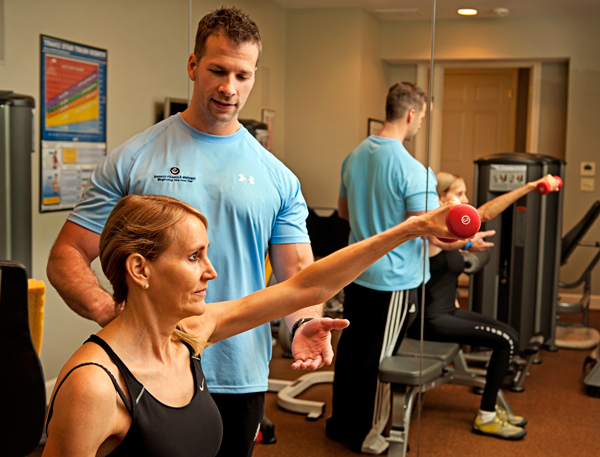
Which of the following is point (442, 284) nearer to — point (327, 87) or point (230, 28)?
point (327, 87)

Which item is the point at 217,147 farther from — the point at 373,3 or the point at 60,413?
the point at 373,3

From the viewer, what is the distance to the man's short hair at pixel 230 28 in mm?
1210

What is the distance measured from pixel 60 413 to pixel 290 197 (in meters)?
0.69

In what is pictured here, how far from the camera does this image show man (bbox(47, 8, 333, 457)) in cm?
122

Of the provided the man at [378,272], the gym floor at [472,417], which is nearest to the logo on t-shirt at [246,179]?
the man at [378,272]

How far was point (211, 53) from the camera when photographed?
122 cm

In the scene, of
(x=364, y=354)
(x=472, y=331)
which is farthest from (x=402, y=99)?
(x=472, y=331)

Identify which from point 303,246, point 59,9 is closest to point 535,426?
point 303,246

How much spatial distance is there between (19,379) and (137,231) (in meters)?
0.85

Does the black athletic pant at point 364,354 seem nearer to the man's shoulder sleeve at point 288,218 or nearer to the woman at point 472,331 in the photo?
the woman at point 472,331

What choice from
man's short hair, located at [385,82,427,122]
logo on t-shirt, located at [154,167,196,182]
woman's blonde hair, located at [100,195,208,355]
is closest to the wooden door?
man's short hair, located at [385,82,427,122]

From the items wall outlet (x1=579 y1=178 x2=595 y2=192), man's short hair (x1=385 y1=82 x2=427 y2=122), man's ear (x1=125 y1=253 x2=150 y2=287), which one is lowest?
man's ear (x1=125 y1=253 x2=150 y2=287)

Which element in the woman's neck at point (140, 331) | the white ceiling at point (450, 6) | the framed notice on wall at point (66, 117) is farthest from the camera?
the framed notice on wall at point (66, 117)

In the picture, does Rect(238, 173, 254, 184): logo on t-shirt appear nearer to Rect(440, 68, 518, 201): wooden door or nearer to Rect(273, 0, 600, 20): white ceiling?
Rect(273, 0, 600, 20): white ceiling
